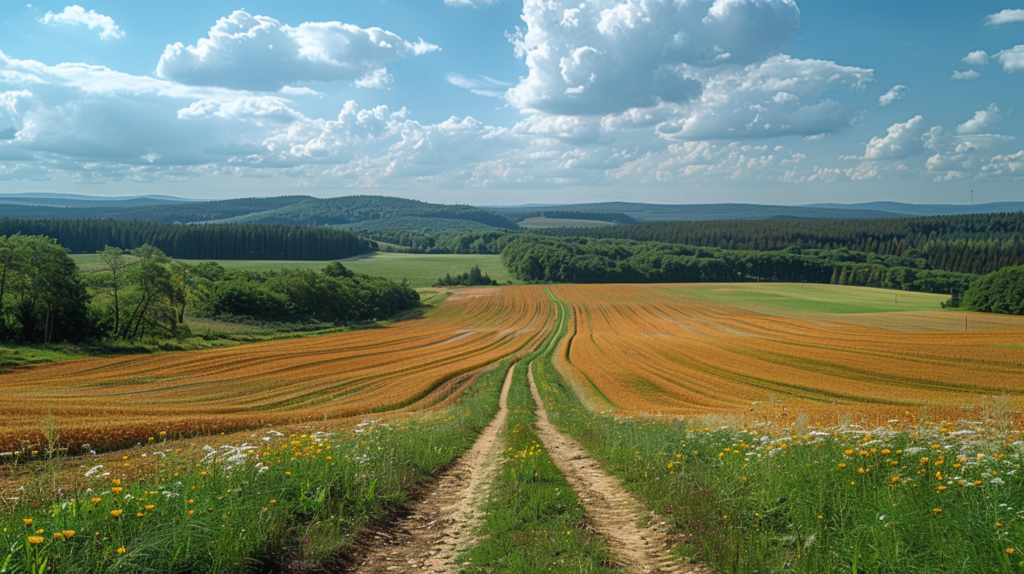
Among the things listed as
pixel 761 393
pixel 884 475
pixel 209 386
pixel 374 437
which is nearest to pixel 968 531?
pixel 884 475

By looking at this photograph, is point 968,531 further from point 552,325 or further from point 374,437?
point 552,325

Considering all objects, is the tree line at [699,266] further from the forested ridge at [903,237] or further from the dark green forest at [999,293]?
the dark green forest at [999,293]

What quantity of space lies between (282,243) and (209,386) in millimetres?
142168

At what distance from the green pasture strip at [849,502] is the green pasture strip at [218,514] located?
14.0 ft

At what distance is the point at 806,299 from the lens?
89.2m

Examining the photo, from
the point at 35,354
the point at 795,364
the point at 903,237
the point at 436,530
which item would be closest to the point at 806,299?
the point at 795,364

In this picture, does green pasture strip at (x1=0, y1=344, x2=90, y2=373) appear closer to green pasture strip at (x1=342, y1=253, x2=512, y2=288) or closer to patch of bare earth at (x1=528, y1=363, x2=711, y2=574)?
patch of bare earth at (x1=528, y1=363, x2=711, y2=574)

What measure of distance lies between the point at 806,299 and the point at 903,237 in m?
114

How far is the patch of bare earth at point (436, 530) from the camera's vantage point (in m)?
6.14

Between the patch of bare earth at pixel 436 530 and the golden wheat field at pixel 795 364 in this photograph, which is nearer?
the patch of bare earth at pixel 436 530

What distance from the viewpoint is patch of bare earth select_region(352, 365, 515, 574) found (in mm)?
6137

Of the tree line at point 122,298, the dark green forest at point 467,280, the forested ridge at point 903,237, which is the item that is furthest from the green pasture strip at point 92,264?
the forested ridge at point 903,237

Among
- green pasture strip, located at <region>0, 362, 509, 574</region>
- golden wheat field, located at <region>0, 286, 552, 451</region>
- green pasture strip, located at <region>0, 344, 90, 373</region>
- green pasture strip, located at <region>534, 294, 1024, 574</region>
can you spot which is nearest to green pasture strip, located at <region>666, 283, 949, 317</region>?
golden wheat field, located at <region>0, 286, 552, 451</region>

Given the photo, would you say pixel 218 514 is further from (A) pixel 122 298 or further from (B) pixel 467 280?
(B) pixel 467 280
